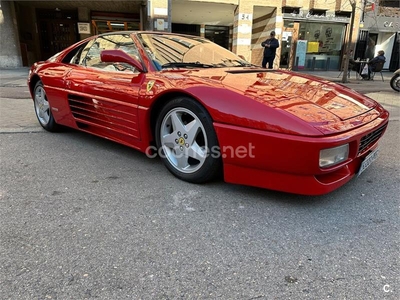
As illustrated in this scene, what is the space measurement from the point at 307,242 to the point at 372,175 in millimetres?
1422

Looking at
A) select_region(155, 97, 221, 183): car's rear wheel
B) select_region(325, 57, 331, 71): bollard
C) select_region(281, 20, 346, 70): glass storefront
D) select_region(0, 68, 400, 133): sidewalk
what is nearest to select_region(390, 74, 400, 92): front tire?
select_region(0, 68, 400, 133): sidewalk

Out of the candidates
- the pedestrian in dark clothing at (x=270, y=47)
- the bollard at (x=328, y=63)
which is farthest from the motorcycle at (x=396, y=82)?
the bollard at (x=328, y=63)

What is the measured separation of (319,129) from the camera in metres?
1.97

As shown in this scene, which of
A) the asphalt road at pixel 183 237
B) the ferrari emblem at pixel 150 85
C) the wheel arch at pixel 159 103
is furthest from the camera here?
the ferrari emblem at pixel 150 85

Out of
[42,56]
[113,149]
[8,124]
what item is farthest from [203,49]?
[42,56]

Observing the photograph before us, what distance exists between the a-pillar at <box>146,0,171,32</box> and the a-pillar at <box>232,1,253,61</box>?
12.1 feet

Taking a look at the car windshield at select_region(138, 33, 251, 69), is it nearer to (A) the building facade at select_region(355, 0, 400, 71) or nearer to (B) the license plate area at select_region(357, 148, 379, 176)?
(B) the license plate area at select_region(357, 148, 379, 176)

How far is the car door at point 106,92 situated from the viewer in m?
2.88

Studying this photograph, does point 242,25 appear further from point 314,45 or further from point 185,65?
point 185,65

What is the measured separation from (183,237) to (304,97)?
52.9 inches

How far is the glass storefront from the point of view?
55.5 feet

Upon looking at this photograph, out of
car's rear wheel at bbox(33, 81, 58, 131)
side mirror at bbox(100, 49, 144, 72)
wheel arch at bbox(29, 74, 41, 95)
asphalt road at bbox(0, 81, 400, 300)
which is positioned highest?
side mirror at bbox(100, 49, 144, 72)

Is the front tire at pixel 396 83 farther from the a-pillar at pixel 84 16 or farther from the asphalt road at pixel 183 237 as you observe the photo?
the a-pillar at pixel 84 16

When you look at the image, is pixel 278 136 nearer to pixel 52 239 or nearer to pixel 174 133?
pixel 174 133
